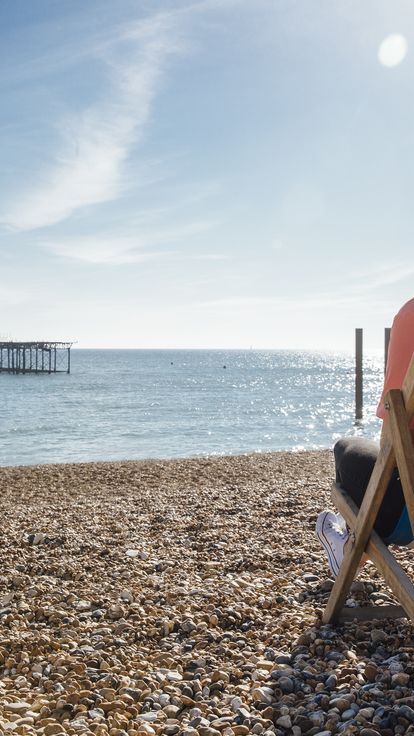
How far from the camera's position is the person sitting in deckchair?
96.1 inches

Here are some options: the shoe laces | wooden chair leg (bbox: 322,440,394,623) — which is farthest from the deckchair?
the shoe laces

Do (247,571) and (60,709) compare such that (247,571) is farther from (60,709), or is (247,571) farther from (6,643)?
(60,709)

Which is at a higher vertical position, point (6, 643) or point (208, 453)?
point (6, 643)

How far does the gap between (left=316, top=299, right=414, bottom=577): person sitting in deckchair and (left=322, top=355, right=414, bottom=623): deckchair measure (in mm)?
70

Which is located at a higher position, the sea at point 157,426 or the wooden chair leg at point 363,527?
the wooden chair leg at point 363,527

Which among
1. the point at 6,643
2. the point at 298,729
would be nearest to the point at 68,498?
the point at 6,643

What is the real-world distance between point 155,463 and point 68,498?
3.25 metres

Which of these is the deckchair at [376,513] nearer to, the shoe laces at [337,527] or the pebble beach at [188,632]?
the pebble beach at [188,632]

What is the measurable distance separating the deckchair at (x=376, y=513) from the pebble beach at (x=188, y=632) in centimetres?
13

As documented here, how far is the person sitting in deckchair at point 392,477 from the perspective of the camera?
244cm

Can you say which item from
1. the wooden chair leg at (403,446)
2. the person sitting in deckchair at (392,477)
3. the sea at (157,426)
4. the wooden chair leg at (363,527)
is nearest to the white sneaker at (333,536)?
the person sitting in deckchair at (392,477)

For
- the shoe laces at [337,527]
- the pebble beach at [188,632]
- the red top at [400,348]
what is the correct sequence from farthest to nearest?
the shoe laces at [337,527] → the red top at [400,348] → the pebble beach at [188,632]

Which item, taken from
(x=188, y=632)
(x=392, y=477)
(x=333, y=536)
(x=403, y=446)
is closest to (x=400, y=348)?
(x=403, y=446)

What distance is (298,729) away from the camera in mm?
2145
